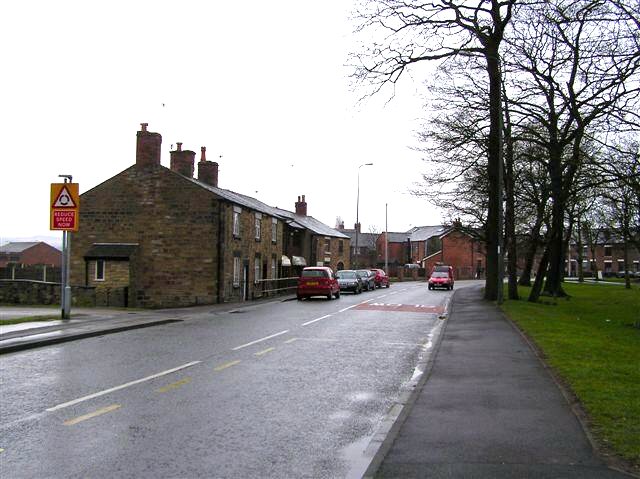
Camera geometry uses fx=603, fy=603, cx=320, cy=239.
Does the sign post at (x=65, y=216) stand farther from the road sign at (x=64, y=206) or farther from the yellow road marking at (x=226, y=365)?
the yellow road marking at (x=226, y=365)

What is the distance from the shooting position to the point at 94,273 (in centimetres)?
3139

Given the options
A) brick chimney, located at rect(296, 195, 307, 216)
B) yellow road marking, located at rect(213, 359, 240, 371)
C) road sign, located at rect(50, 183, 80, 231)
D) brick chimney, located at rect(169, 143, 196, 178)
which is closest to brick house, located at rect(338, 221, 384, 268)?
brick chimney, located at rect(296, 195, 307, 216)

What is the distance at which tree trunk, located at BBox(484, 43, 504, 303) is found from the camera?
23.6 metres

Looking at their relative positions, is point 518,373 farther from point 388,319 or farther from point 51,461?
A: point 388,319

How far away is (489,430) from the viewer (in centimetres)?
646

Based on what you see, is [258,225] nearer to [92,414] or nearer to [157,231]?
[157,231]

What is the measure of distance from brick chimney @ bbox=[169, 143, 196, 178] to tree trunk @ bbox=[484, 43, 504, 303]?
1632cm

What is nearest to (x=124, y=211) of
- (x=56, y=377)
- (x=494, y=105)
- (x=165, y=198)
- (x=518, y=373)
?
(x=165, y=198)

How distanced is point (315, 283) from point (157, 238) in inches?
340

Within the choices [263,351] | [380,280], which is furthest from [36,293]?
[380,280]

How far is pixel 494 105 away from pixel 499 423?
1877 cm

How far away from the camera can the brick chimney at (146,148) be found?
103 feet

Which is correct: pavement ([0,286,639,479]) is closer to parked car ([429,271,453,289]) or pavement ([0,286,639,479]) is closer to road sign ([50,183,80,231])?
road sign ([50,183,80,231])

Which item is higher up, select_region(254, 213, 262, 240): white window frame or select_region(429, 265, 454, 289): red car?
select_region(254, 213, 262, 240): white window frame
